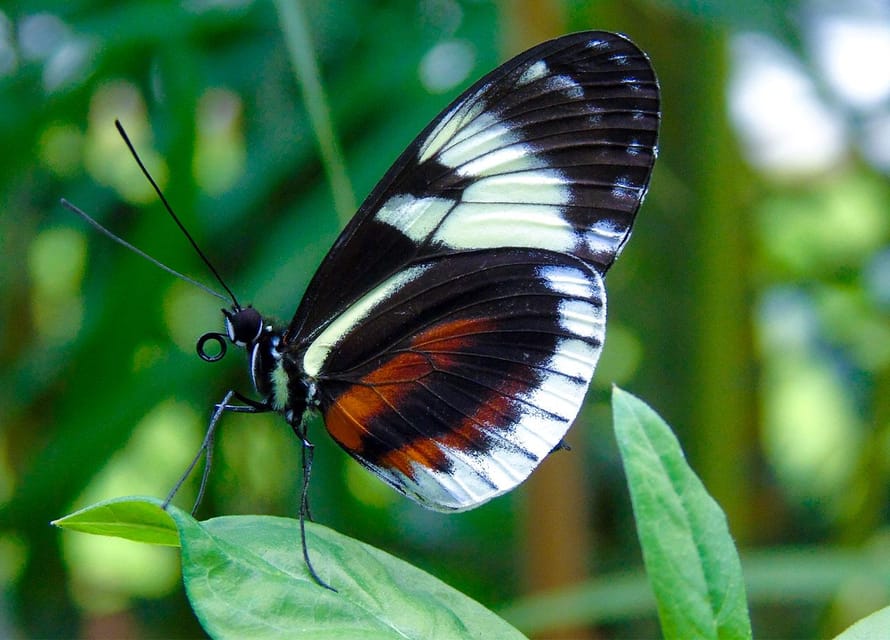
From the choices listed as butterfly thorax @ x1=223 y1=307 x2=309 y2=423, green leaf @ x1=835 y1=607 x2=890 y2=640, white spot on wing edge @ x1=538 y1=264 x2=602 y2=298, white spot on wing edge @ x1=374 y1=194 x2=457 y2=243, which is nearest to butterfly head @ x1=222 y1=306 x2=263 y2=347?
butterfly thorax @ x1=223 y1=307 x2=309 y2=423

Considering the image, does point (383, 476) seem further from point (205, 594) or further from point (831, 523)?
point (831, 523)

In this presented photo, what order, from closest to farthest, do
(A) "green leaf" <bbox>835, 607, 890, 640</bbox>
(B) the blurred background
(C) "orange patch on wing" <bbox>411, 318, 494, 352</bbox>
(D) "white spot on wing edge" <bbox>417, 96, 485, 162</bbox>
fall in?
(A) "green leaf" <bbox>835, 607, 890, 640</bbox>, (D) "white spot on wing edge" <bbox>417, 96, 485, 162</bbox>, (C) "orange patch on wing" <bbox>411, 318, 494, 352</bbox>, (B) the blurred background

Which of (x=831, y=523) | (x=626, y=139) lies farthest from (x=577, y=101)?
(x=831, y=523)

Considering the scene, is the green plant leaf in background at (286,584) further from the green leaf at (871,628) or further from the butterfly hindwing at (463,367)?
the butterfly hindwing at (463,367)

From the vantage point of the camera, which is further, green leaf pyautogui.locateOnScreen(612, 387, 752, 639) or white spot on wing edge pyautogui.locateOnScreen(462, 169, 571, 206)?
white spot on wing edge pyautogui.locateOnScreen(462, 169, 571, 206)

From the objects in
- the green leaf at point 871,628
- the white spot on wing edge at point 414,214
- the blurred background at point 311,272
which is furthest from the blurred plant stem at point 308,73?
the green leaf at point 871,628

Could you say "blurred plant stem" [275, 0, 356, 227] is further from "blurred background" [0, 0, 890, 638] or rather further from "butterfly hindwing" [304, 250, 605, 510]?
"blurred background" [0, 0, 890, 638]

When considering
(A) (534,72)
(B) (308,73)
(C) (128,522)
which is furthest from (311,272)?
(C) (128,522)

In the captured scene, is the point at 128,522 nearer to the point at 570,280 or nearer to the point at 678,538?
the point at 678,538

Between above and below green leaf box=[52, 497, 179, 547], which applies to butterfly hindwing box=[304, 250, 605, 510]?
below
